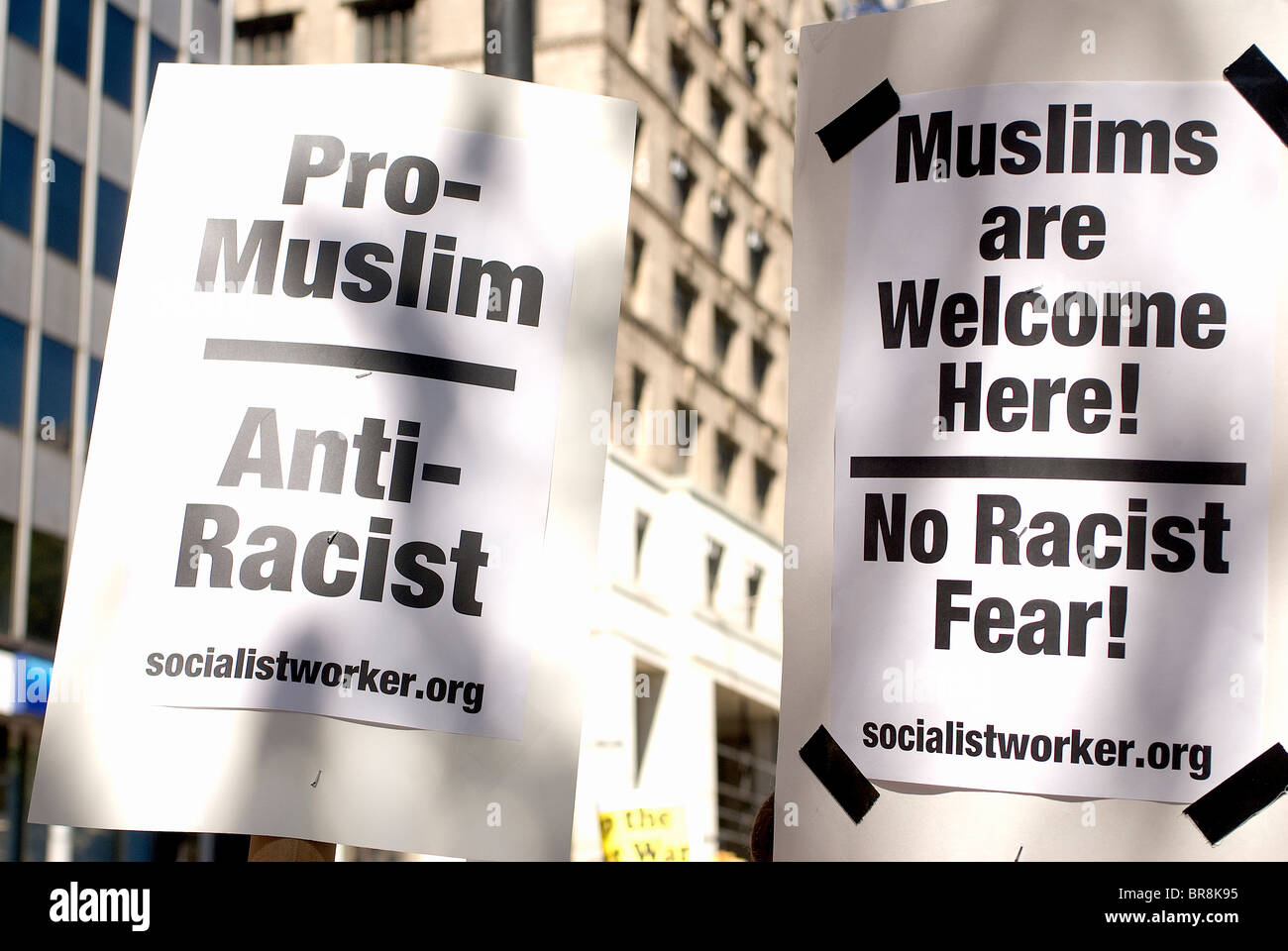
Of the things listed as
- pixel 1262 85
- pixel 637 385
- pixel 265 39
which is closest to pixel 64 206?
pixel 637 385

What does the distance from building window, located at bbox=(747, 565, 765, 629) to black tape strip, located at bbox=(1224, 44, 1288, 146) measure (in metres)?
30.8

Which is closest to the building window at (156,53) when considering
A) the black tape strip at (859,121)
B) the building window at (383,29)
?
the building window at (383,29)

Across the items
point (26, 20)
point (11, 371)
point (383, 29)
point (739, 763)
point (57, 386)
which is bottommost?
point (739, 763)

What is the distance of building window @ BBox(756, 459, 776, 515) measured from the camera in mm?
35428

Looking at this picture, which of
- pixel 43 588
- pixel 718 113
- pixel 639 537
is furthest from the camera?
pixel 718 113

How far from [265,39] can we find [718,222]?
10099 millimetres

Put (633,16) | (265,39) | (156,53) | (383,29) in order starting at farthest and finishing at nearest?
(265,39) < (383,29) < (633,16) < (156,53)

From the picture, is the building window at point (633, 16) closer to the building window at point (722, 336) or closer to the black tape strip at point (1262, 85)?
the building window at point (722, 336)

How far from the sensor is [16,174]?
22.5m

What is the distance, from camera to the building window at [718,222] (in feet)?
115

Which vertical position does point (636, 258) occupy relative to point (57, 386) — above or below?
above

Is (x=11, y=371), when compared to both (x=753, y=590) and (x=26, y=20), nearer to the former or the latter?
(x=26, y=20)

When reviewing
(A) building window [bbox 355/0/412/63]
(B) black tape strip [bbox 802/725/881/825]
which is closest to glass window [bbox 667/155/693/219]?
(A) building window [bbox 355/0/412/63]
